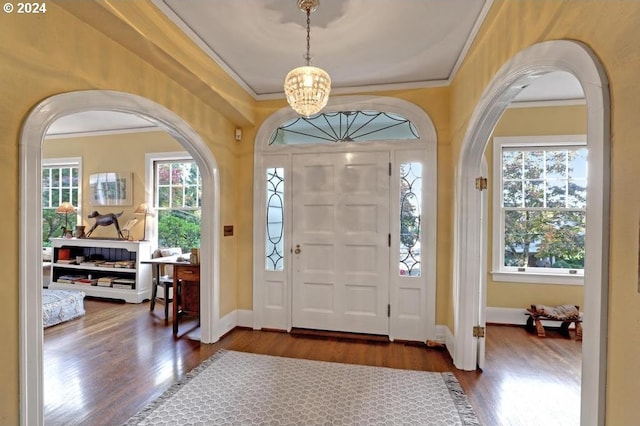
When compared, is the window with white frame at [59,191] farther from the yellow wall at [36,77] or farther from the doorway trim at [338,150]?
the yellow wall at [36,77]

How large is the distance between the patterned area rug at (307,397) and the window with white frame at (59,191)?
477 cm

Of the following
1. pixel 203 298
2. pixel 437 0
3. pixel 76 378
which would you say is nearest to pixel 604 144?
pixel 437 0

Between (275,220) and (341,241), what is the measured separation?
2.92 ft

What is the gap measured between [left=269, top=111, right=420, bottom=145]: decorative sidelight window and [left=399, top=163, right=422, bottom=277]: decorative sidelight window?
0.43 meters

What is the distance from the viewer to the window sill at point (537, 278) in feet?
12.6

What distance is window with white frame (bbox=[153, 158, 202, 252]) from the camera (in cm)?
520

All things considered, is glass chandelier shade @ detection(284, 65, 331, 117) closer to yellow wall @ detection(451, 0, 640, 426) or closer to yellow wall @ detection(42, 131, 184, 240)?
yellow wall @ detection(451, 0, 640, 426)

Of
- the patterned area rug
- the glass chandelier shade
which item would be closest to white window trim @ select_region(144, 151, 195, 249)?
the patterned area rug

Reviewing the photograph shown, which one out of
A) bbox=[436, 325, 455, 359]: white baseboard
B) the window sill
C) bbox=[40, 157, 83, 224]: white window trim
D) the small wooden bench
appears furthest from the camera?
bbox=[40, 157, 83, 224]: white window trim

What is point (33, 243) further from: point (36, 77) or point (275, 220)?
point (275, 220)

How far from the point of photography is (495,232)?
13.2 feet

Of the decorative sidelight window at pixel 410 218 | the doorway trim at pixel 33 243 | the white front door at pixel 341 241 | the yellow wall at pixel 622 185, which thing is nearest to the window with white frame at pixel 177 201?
the white front door at pixel 341 241

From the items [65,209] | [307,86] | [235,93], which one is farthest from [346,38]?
[65,209]

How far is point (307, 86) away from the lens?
2031 mm
